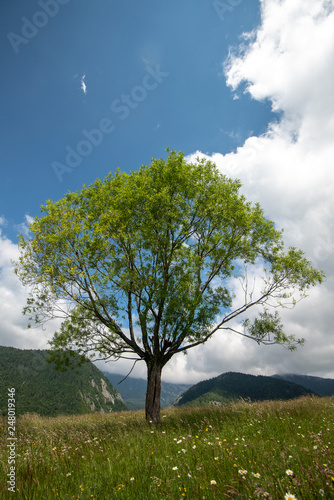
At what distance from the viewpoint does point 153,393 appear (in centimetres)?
1356

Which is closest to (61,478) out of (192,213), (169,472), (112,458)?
(112,458)

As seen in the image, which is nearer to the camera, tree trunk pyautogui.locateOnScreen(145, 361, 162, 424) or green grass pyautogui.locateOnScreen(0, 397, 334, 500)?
green grass pyautogui.locateOnScreen(0, 397, 334, 500)

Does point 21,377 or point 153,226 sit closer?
point 153,226

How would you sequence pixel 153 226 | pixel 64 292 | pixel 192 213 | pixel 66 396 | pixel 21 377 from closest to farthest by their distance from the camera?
1. pixel 64 292
2. pixel 153 226
3. pixel 192 213
4. pixel 21 377
5. pixel 66 396

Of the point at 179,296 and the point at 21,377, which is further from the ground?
the point at 179,296

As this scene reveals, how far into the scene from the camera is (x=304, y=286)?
14.6 m

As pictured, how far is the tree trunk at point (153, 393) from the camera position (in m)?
13.0

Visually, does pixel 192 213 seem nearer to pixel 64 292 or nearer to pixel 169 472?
pixel 64 292

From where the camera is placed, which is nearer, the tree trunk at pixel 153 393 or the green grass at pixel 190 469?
the green grass at pixel 190 469

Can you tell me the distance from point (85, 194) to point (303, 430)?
14.9 metres

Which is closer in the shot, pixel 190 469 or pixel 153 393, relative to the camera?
pixel 190 469

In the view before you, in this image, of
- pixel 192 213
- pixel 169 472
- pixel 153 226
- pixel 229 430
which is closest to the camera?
pixel 169 472

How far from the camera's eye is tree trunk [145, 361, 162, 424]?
13.0m

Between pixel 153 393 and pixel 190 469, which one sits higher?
pixel 190 469
